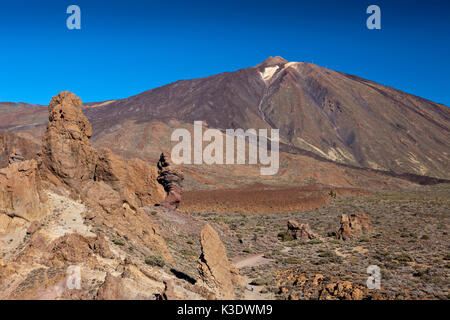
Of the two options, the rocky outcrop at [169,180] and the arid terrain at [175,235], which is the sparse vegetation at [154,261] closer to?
the arid terrain at [175,235]

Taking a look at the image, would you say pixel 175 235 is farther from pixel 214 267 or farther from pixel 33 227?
pixel 33 227

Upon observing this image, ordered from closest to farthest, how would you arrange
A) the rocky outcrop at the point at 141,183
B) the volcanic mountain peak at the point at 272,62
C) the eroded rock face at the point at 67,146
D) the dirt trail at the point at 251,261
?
the eroded rock face at the point at 67,146, the dirt trail at the point at 251,261, the rocky outcrop at the point at 141,183, the volcanic mountain peak at the point at 272,62

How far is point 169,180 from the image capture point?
25203 mm

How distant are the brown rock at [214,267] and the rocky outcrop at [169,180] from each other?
39.9ft

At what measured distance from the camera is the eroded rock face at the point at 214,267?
1216 centimetres

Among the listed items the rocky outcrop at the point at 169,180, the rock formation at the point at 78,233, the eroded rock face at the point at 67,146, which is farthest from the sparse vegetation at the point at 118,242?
A: the rocky outcrop at the point at 169,180

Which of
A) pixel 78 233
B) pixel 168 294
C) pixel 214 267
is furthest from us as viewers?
pixel 214 267

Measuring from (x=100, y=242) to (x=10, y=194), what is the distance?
3.52m

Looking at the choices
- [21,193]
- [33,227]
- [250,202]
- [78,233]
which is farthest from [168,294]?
[250,202]

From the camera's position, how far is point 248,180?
69188 millimetres

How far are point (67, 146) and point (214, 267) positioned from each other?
29.4 feet

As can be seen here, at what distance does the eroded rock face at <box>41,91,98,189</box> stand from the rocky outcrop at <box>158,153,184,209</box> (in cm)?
761

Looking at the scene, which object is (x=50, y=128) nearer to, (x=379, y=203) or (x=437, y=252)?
(x=437, y=252)

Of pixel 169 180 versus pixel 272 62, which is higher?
pixel 272 62
